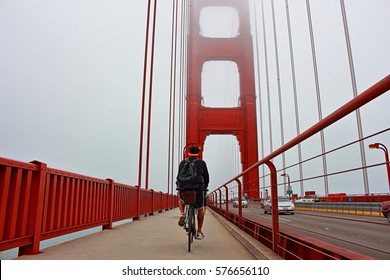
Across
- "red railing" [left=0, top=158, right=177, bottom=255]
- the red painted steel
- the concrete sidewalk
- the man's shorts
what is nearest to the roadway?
the concrete sidewalk

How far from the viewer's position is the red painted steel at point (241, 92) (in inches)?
690

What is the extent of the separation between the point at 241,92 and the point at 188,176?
16387mm

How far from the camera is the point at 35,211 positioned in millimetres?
2439

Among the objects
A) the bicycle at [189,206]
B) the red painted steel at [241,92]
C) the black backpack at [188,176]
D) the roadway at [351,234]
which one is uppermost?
the red painted steel at [241,92]

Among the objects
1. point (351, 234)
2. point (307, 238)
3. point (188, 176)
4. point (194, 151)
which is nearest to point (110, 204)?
point (194, 151)

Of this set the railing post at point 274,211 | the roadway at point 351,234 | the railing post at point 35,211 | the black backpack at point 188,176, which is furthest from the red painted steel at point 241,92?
the railing post at point 35,211

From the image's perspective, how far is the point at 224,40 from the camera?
20.1 metres

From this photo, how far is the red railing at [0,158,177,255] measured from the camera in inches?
84.6

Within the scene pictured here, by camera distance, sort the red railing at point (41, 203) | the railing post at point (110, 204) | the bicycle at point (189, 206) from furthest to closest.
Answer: the railing post at point (110, 204)
the bicycle at point (189, 206)
the red railing at point (41, 203)

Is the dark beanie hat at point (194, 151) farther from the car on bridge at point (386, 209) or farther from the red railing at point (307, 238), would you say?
the car on bridge at point (386, 209)

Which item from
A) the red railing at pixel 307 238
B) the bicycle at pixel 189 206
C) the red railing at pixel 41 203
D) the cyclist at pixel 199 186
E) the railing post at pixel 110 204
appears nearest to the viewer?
the red railing at pixel 307 238

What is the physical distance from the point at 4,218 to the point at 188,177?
142 centimetres
